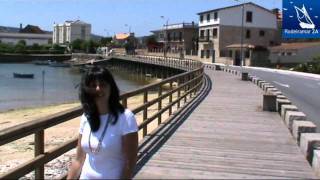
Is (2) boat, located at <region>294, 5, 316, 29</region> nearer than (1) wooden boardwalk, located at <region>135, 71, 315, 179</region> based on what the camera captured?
No

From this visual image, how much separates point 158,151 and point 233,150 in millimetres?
1330

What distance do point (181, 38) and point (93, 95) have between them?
113863 millimetres

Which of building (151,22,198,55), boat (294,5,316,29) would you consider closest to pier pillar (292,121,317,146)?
boat (294,5,316,29)

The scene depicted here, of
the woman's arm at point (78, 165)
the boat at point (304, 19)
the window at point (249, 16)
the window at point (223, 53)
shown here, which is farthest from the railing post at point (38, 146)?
the window at point (249, 16)

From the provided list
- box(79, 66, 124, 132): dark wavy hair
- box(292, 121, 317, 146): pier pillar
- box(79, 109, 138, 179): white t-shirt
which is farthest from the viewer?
box(292, 121, 317, 146): pier pillar

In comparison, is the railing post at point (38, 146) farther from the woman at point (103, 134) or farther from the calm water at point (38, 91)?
the calm water at point (38, 91)

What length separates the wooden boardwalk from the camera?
773cm

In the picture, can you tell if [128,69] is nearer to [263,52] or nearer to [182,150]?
[263,52]

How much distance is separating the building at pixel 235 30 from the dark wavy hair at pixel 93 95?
285 ft

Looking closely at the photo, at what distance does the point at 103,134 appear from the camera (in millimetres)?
4230

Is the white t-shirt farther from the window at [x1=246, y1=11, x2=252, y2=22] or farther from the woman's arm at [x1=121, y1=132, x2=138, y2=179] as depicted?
the window at [x1=246, y1=11, x2=252, y2=22]

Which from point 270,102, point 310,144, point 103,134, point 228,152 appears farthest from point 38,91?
point 103,134

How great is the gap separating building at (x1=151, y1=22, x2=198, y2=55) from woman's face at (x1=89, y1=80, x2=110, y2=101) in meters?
103

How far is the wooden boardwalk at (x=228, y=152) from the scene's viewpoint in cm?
773
